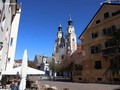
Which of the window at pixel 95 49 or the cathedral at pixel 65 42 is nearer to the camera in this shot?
the window at pixel 95 49

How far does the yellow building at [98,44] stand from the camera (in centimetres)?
2173

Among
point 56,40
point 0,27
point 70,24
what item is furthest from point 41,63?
point 0,27

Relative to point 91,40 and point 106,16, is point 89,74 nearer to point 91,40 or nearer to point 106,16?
point 91,40

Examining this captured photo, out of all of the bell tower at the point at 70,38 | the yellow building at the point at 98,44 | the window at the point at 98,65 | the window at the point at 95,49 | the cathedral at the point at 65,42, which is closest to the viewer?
the yellow building at the point at 98,44

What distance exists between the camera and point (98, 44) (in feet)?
78.6

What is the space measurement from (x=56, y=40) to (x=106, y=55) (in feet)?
262

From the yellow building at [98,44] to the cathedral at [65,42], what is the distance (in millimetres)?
49760

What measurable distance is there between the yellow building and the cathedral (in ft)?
163

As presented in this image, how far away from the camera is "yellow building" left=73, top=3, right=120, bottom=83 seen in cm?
2173

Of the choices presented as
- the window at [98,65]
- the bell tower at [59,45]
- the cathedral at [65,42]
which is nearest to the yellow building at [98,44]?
the window at [98,65]

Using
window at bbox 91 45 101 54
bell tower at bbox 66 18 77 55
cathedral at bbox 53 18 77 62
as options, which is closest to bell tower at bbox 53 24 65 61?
cathedral at bbox 53 18 77 62

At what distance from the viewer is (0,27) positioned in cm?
984

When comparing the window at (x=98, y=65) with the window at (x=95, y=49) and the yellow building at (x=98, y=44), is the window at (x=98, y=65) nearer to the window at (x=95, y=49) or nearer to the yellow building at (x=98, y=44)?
the yellow building at (x=98, y=44)

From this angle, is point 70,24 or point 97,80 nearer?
point 97,80
